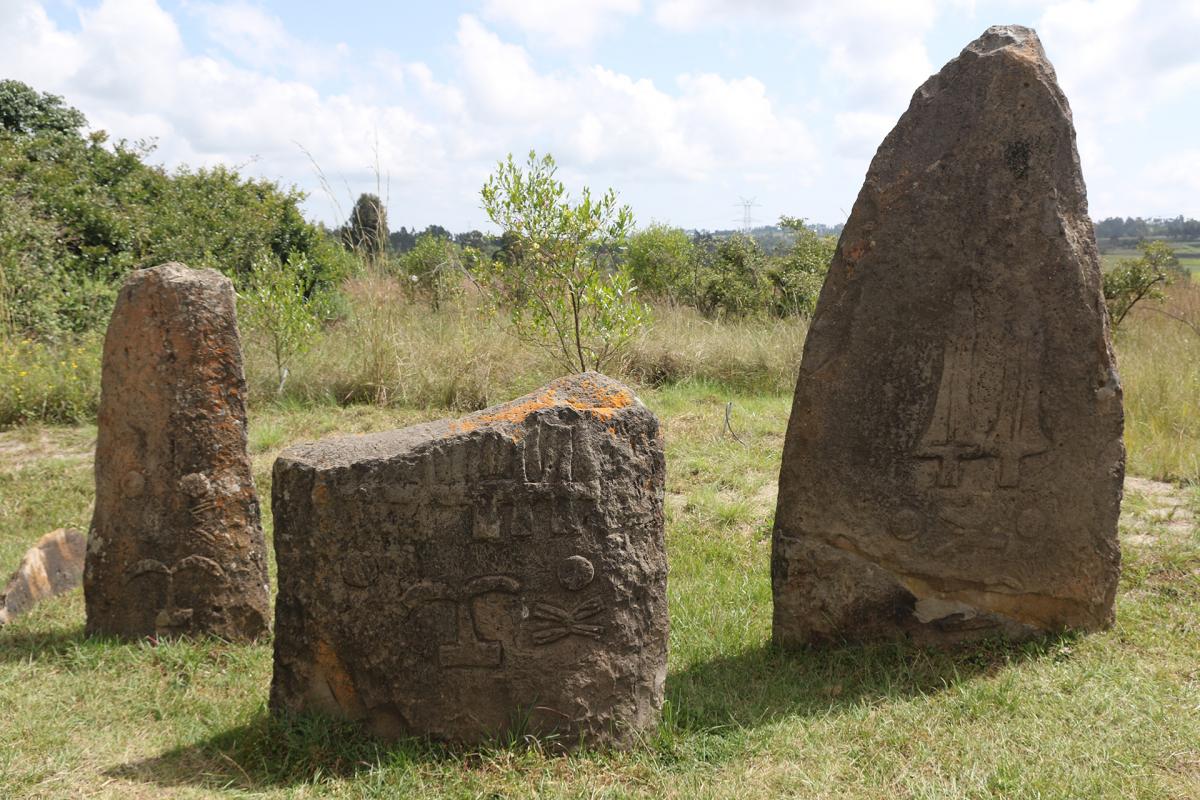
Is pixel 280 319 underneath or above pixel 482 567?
above

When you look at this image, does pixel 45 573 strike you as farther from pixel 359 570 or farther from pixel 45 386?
pixel 45 386

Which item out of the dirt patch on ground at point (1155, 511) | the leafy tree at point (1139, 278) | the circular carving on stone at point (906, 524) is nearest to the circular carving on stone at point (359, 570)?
the circular carving on stone at point (906, 524)

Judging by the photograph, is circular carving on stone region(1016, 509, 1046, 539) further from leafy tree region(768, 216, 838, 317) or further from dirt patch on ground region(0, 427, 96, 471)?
leafy tree region(768, 216, 838, 317)

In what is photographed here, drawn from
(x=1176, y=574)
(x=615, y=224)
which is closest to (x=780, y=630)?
(x=1176, y=574)

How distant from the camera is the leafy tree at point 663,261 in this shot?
577 inches

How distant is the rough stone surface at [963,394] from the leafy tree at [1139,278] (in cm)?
737

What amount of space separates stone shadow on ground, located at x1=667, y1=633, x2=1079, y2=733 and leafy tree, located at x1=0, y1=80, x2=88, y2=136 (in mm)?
13480

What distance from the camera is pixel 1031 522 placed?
3.49 meters

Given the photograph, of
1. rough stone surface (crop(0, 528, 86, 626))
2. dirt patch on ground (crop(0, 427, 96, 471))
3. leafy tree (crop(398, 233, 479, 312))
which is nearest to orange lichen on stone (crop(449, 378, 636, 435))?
rough stone surface (crop(0, 528, 86, 626))

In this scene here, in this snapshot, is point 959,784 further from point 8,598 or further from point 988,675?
point 8,598

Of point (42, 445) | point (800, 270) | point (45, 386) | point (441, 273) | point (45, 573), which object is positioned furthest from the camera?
point (800, 270)

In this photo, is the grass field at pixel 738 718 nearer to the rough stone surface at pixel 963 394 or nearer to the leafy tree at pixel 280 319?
the rough stone surface at pixel 963 394

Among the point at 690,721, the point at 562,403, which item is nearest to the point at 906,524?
the point at 690,721

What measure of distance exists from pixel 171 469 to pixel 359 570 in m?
1.33
